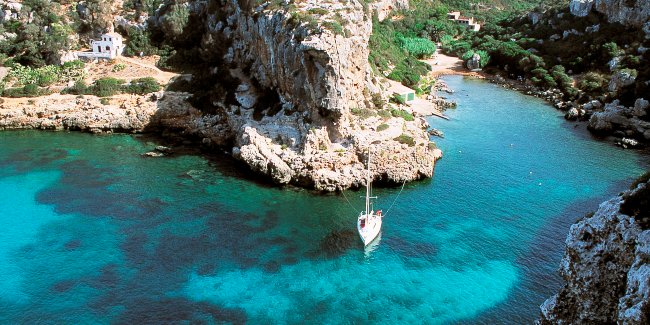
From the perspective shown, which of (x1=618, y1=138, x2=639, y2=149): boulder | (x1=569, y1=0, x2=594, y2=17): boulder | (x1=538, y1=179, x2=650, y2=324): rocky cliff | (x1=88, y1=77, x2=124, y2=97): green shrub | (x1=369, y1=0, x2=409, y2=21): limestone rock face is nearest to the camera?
(x1=538, y1=179, x2=650, y2=324): rocky cliff

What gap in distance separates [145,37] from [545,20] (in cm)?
7912

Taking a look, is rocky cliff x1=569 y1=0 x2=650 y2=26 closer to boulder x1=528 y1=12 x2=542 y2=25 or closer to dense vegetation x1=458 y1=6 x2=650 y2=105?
dense vegetation x1=458 y1=6 x2=650 y2=105

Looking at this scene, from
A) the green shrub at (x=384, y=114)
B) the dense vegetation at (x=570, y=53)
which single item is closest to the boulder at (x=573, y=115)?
the dense vegetation at (x=570, y=53)

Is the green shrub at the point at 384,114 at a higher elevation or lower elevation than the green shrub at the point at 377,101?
lower

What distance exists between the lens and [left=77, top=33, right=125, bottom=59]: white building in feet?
235

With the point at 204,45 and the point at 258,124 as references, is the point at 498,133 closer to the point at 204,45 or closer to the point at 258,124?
the point at 258,124

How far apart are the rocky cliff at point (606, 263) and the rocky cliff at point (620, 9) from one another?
84.5m

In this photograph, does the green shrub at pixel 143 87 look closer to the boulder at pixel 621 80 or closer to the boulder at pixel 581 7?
the boulder at pixel 621 80

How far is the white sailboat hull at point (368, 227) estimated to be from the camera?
126ft

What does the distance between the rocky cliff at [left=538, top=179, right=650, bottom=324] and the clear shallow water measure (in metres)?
13.6

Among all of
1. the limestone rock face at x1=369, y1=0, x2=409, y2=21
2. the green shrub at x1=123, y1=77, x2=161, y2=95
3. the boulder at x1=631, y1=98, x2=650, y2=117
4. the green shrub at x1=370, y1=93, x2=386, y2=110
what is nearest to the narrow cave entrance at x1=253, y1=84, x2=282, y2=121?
the green shrub at x1=370, y1=93, x2=386, y2=110

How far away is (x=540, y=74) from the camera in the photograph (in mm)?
91250

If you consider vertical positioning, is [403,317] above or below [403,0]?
below

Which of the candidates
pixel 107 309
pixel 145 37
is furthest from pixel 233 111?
pixel 107 309
